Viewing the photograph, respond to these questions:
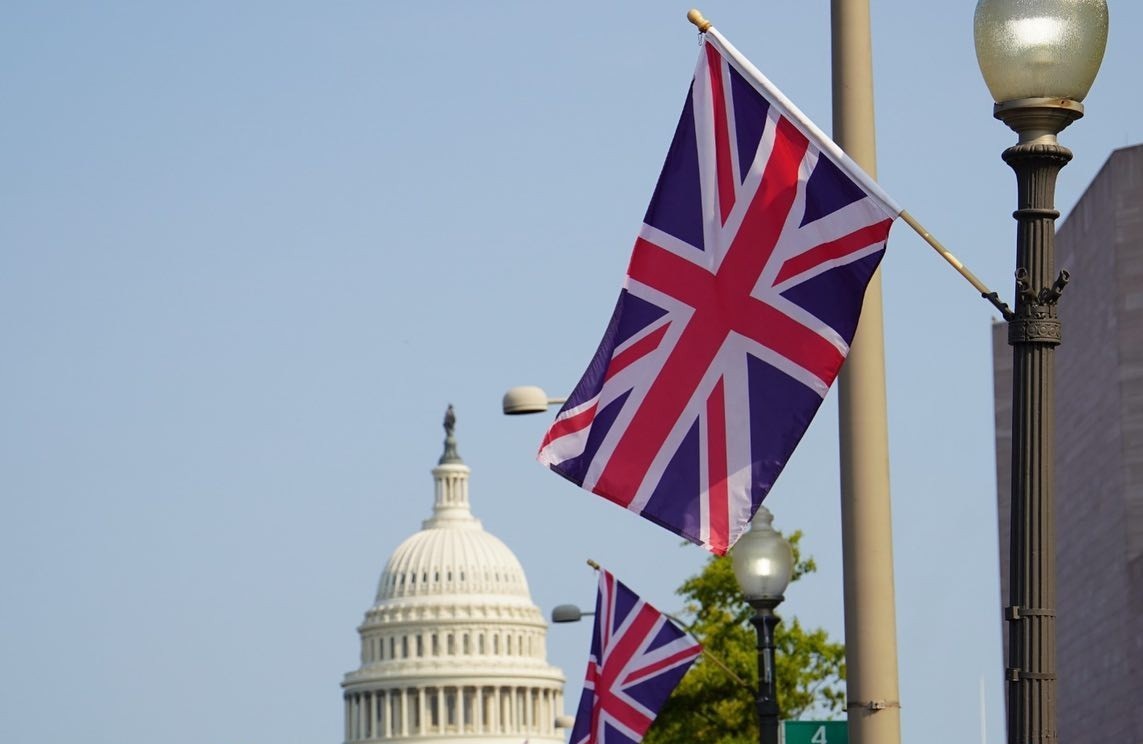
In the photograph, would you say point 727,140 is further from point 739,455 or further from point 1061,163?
point 1061,163

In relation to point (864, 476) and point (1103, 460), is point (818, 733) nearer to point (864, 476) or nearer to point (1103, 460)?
point (864, 476)

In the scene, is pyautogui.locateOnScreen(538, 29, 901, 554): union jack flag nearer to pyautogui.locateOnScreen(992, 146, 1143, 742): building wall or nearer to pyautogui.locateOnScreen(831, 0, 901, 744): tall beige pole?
pyautogui.locateOnScreen(831, 0, 901, 744): tall beige pole

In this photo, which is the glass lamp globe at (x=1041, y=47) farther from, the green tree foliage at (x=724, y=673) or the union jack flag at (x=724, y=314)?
the green tree foliage at (x=724, y=673)

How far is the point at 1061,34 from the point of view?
1030cm

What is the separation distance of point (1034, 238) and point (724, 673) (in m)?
52.0

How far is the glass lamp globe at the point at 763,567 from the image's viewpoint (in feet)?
72.3

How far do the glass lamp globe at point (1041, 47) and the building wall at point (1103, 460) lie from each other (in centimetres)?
5519

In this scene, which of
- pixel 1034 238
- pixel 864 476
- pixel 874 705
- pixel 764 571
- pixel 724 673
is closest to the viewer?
pixel 1034 238

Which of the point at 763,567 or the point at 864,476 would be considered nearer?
the point at 864,476

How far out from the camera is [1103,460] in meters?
69.0

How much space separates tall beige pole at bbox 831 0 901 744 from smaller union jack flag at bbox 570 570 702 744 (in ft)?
44.3

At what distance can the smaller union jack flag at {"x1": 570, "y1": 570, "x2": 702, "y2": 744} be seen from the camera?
1049 inches

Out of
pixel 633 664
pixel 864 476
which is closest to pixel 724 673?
pixel 633 664

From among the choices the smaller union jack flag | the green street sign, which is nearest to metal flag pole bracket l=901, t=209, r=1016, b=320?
the green street sign
